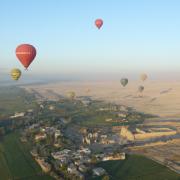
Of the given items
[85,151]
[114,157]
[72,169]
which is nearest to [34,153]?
[85,151]

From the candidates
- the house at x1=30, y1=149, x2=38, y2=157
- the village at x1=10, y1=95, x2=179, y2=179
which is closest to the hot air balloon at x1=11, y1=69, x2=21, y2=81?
the village at x1=10, y1=95, x2=179, y2=179

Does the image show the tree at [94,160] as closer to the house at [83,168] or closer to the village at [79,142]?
the village at [79,142]

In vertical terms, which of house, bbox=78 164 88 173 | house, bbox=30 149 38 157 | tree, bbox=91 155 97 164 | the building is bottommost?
house, bbox=78 164 88 173

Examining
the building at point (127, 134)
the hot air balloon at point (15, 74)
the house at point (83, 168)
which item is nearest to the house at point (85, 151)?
the house at point (83, 168)

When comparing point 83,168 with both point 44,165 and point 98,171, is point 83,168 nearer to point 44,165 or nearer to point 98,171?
point 98,171

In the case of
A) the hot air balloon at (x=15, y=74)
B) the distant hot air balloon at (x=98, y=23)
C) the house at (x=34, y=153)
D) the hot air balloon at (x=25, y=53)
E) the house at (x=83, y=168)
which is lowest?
the house at (x=83, y=168)

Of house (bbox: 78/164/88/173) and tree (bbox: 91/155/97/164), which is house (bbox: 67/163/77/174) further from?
tree (bbox: 91/155/97/164)

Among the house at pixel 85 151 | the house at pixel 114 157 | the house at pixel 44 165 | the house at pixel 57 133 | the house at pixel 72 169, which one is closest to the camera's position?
the house at pixel 72 169
